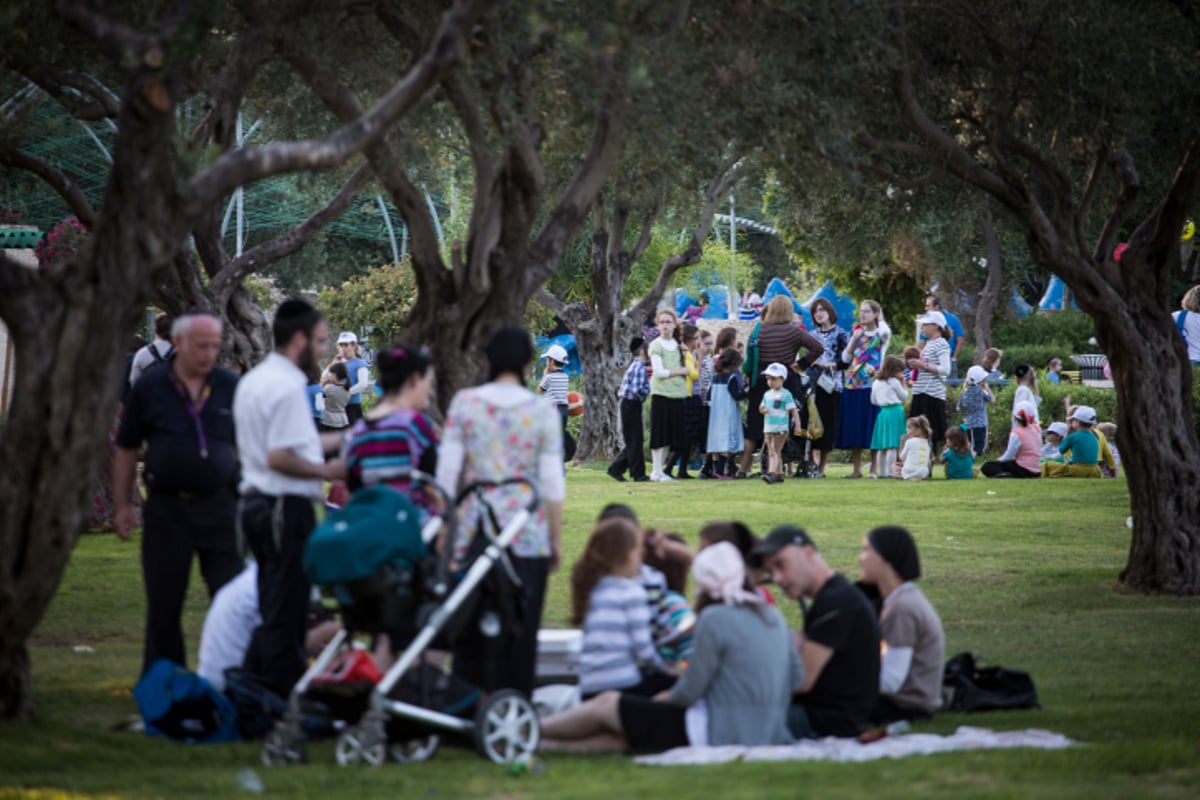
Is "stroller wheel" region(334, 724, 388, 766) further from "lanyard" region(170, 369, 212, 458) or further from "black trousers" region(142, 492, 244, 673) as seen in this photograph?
"lanyard" region(170, 369, 212, 458)

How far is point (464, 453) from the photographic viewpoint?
7398 millimetres

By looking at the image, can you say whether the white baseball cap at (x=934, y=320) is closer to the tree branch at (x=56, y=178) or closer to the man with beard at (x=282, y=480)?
the tree branch at (x=56, y=178)

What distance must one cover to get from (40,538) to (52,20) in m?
4.26

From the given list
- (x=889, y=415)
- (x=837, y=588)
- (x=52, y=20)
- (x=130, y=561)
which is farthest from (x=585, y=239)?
(x=837, y=588)

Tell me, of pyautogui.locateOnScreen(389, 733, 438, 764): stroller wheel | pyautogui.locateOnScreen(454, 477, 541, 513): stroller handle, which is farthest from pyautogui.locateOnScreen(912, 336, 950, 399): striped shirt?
pyautogui.locateOnScreen(389, 733, 438, 764): stroller wheel

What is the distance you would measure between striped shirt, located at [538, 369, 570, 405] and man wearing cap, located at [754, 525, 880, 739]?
13.8 meters

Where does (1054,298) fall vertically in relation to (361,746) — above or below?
above

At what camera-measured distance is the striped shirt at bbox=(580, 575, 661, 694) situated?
25.0ft

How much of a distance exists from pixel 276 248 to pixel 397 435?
8883 millimetres

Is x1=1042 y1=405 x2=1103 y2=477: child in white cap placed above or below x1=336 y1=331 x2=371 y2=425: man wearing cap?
below

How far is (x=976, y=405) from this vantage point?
24.0 meters

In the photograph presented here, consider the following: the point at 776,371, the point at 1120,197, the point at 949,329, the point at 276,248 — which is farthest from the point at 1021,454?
the point at 276,248

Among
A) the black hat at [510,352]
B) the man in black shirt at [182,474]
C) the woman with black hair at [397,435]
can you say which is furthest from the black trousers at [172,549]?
the black hat at [510,352]

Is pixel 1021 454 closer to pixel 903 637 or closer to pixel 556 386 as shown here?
pixel 556 386
